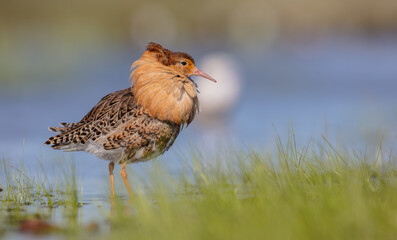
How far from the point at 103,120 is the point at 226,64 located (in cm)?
855

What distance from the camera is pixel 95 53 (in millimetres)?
23438

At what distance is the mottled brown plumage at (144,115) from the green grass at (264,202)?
29.3 inches

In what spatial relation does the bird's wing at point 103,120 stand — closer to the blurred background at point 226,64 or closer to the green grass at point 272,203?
the blurred background at point 226,64

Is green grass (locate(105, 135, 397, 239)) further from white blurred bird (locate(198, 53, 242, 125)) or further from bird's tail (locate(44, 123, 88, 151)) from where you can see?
white blurred bird (locate(198, 53, 242, 125))

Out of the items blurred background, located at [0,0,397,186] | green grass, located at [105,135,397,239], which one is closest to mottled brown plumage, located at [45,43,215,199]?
blurred background, located at [0,0,397,186]

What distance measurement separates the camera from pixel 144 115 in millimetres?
7723

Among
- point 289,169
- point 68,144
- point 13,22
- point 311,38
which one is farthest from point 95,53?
point 289,169

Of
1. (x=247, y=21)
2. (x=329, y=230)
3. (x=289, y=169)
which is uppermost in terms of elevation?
(x=247, y=21)

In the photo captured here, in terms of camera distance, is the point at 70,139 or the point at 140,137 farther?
the point at 70,139

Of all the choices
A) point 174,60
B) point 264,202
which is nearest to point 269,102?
point 174,60

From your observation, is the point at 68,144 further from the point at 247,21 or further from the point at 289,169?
the point at 247,21

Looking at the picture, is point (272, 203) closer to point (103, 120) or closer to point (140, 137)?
point (140, 137)

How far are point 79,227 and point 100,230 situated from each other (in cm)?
20

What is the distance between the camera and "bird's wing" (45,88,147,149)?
25.7 feet
